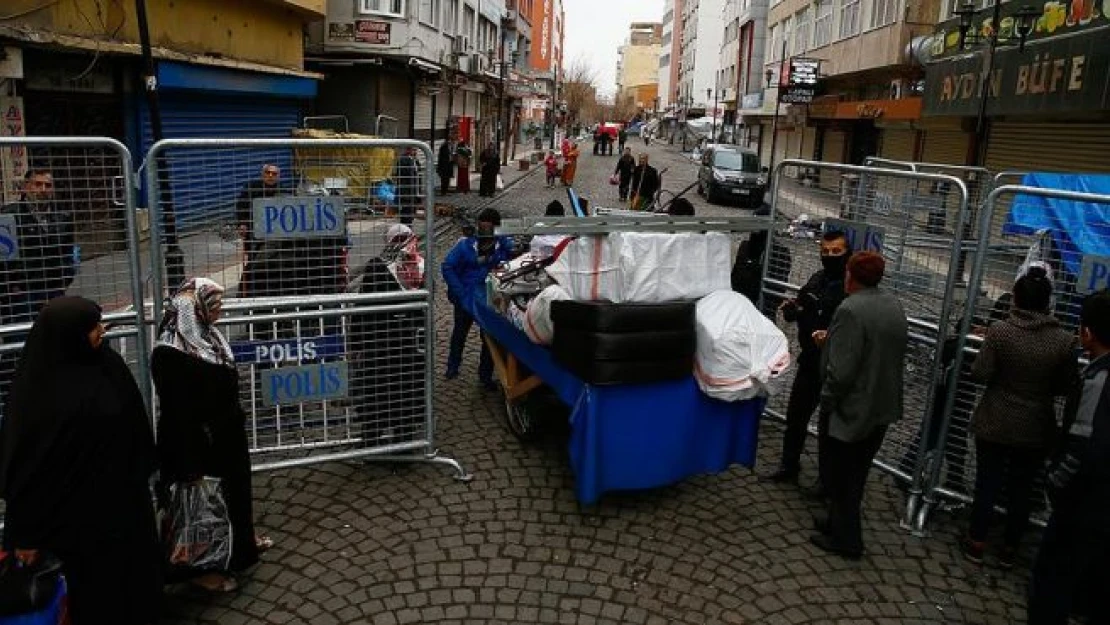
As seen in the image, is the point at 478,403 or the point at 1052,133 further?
the point at 1052,133

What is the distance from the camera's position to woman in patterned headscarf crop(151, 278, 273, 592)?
150 inches

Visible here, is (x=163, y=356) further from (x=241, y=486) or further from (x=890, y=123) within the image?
(x=890, y=123)

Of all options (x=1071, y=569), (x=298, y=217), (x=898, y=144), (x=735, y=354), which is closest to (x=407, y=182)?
(x=298, y=217)

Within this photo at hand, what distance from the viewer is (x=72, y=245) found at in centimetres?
428

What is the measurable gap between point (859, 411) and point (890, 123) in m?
24.6

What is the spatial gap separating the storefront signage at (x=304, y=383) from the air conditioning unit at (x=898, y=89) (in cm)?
2455

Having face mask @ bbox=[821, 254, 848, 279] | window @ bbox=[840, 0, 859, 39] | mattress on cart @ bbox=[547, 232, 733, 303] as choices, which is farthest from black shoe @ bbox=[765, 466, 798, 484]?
window @ bbox=[840, 0, 859, 39]

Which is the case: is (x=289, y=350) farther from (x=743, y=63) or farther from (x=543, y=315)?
Answer: (x=743, y=63)

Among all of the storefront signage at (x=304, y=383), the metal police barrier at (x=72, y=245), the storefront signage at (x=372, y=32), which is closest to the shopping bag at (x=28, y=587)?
the metal police barrier at (x=72, y=245)

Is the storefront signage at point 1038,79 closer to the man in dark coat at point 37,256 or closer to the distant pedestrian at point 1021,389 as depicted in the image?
the distant pedestrian at point 1021,389

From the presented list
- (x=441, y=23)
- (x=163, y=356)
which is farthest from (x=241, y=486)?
(x=441, y=23)

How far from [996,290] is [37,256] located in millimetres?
5696

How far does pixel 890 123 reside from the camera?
26312 millimetres

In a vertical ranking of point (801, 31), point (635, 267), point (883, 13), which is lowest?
point (635, 267)
